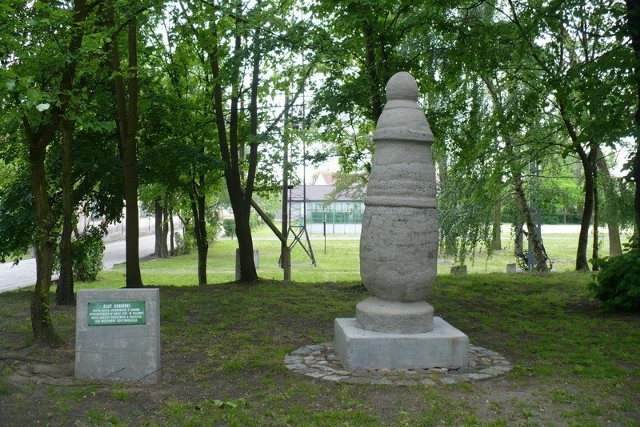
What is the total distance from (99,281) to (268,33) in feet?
38.1

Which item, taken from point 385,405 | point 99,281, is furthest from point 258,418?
point 99,281

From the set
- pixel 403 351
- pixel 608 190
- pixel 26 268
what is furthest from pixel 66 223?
pixel 26 268

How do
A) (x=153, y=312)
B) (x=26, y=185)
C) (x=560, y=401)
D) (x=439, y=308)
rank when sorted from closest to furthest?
(x=560, y=401)
(x=153, y=312)
(x=439, y=308)
(x=26, y=185)

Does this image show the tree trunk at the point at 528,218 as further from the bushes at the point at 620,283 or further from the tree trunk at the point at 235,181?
the tree trunk at the point at 235,181

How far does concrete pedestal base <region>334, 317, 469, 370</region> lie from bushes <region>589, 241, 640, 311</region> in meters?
4.83

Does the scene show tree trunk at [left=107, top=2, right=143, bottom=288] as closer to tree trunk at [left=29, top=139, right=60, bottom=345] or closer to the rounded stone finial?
tree trunk at [left=29, top=139, right=60, bottom=345]

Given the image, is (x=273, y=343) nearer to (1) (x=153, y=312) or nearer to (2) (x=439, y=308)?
(1) (x=153, y=312)

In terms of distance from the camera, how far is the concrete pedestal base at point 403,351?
7023 mm

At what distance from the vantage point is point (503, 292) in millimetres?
13609

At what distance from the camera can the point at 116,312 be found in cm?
674

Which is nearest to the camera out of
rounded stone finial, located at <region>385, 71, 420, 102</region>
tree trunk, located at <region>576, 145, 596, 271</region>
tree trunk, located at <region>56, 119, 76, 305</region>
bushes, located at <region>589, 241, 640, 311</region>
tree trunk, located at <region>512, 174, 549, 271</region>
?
rounded stone finial, located at <region>385, 71, 420, 102</region>

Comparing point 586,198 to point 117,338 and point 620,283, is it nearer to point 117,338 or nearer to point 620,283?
point 620,283

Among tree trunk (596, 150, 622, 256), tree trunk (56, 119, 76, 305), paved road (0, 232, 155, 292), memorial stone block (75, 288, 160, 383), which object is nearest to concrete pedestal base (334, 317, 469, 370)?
memorial stone block (75, 288, 160, 383)

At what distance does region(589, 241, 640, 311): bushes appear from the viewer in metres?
10.5
